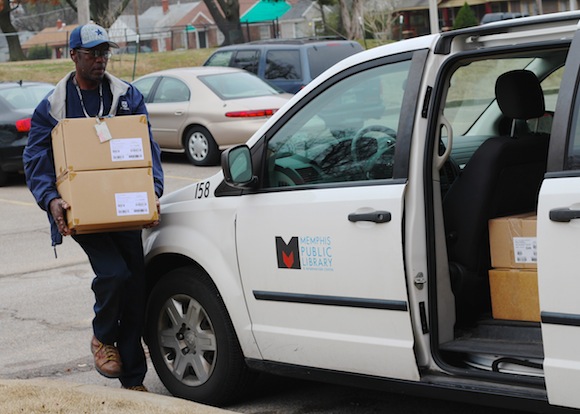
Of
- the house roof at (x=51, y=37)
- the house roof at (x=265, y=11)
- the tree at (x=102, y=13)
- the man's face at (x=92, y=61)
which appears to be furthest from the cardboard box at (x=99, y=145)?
the house roof at (x=51, y=37)

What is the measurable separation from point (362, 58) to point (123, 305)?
1.89m

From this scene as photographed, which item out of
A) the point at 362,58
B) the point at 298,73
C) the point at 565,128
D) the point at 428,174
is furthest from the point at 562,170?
the point at 298,73

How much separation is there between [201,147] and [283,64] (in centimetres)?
319

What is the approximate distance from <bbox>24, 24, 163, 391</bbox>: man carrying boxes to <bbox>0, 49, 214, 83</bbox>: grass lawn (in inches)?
1198

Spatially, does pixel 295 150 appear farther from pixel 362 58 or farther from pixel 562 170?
pixel 562 170

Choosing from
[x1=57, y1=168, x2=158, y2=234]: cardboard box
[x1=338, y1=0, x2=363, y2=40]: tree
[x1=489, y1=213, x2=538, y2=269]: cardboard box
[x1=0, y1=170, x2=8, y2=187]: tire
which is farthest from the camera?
[x1=338, y1=0, x2=363, y2=40]: tree

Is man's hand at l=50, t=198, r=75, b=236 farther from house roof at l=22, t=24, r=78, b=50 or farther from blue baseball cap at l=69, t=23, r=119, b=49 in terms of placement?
house roof at l=22, t=24, r=78, b=50

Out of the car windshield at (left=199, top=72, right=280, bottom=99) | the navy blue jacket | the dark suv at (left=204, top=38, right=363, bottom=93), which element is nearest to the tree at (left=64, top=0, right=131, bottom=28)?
the dark suv at (left=204, top=38, right=363, bottom=93)

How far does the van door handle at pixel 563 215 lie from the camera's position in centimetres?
406

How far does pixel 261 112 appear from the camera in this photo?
16641 mm

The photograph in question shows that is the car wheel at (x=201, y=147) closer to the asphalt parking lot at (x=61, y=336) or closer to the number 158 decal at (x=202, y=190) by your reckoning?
the asphalt parking lot at (x=61, y=336)

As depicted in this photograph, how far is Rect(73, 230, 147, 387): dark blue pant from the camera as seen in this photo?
571cm

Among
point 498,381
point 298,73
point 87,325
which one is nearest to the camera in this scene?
point 498,381

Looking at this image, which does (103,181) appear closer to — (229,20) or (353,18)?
(229,20)
